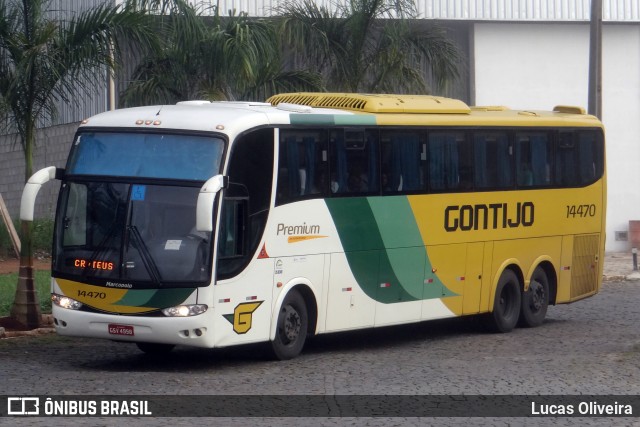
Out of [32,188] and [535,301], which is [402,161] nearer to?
[535,301]

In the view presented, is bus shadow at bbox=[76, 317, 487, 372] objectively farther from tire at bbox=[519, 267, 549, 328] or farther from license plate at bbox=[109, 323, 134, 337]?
tire at bbox=[519, 267, 549, 328]

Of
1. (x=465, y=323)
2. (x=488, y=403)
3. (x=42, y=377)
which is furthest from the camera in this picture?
(x=465, y=323)

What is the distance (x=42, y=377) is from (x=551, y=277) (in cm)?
927

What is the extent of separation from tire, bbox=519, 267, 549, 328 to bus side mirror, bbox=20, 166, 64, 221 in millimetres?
7662

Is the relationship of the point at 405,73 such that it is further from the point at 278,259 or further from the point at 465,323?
the point at 278,259

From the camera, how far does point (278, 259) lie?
1410 cm

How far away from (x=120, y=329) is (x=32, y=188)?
1964 millimetres

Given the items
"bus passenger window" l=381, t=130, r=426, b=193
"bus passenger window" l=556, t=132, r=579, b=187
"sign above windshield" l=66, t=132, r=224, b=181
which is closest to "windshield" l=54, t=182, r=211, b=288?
"sign above windshield" l=66, t=132, r=224, b=181

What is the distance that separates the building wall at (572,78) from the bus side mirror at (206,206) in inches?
749

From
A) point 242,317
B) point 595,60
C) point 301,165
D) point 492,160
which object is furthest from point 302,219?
point 595,60

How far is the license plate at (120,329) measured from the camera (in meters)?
13.2

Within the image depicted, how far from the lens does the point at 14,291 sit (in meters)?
20.6

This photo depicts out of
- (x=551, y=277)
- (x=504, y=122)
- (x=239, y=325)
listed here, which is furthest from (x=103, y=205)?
(x=551, y=277)

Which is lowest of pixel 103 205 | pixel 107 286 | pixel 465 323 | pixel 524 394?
pixel 465 323
